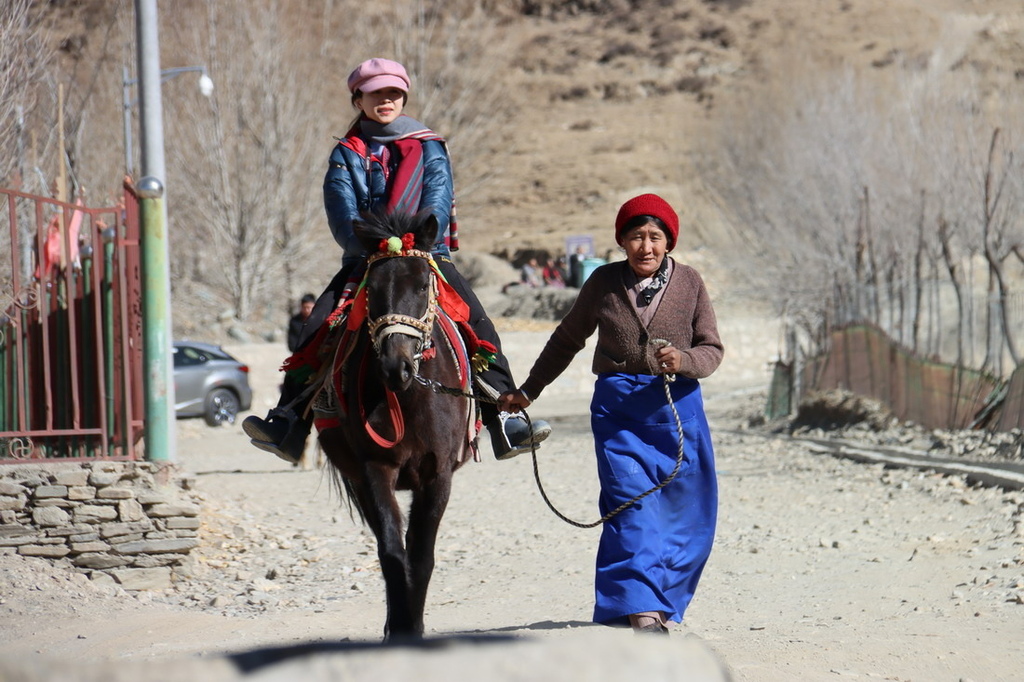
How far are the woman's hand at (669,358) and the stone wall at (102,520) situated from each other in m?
4.02

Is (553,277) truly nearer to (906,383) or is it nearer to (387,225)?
(906,383)

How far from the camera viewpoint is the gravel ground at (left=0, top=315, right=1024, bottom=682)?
564 cm

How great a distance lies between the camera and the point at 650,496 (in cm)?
504

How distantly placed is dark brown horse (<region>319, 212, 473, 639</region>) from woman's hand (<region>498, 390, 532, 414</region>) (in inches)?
7.8

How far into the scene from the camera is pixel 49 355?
779 cm

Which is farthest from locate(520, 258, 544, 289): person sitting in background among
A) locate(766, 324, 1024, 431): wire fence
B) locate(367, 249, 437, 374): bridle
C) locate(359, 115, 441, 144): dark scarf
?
locate(367, 249, 437, 374): bridle

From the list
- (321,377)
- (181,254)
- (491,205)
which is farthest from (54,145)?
(491,205)

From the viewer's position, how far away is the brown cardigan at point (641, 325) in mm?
5004

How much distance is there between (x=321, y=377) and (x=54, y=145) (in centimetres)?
1607

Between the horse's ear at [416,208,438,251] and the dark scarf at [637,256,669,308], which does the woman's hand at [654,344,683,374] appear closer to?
the dark scarf at [637,256,669,308]

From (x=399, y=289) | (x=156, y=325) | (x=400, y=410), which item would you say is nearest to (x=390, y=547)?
(x=400, y=410)

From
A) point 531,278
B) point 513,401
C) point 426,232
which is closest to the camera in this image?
point 426,232

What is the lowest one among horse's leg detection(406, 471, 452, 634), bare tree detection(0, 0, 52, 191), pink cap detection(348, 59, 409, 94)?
horse's leg detection(406, 471, 452, 634)

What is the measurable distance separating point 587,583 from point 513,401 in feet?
8.60
